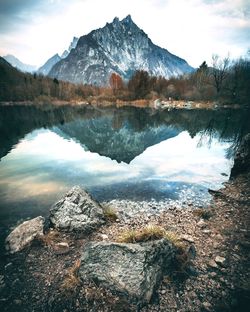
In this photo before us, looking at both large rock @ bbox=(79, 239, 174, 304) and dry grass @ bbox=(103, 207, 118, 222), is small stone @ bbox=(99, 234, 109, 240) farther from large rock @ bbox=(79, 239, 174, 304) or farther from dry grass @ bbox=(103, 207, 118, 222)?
large rock @ bbox=(79, 239, 174, 304)

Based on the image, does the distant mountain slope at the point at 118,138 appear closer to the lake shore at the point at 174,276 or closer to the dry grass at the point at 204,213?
the dry grass at the point at 204,213

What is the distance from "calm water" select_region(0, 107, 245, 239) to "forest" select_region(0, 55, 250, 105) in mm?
56797

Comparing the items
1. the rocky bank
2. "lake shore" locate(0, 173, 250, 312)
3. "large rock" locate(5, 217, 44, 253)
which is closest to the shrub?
"lake shore" locate(0, 173, 250, 312)

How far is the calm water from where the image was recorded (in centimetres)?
1543

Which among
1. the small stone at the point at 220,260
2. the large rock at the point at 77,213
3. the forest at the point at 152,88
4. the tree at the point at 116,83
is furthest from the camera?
the tree at the point at 116,83

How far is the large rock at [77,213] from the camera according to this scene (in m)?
11.0

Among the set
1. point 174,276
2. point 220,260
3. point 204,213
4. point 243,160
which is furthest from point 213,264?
point 243,160

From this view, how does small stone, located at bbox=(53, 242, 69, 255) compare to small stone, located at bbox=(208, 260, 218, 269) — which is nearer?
small stone, located at bbox=(208, 260, 218, 269)

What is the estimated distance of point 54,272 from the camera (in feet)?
27.9

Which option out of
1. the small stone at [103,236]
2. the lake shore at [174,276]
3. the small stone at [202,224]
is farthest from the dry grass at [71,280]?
the small stone at [202,224]

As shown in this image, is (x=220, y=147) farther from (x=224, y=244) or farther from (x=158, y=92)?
(x=158, y=92)

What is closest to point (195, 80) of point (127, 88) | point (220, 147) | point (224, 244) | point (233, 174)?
point (127, 88)

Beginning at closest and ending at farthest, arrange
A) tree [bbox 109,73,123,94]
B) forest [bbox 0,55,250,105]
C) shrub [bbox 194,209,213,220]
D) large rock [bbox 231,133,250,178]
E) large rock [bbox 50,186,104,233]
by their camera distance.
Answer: large rock [bbox 50,186,104,233] → shrub [bbox 194,209,213,220] → large rock [bbox 231,133,250,178] → forest [bbox 0,55,250,105] → tree [bbox 109,73,123,94]

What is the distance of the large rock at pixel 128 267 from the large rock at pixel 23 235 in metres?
3.04
